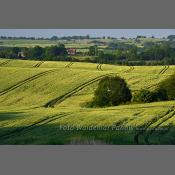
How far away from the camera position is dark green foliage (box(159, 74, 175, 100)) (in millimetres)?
14539

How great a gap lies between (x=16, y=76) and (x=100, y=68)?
2367 millimetres

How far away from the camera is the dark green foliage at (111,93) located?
14.6m

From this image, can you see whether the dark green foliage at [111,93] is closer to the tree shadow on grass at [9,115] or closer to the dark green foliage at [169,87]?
the dark green foliage at [169,87]

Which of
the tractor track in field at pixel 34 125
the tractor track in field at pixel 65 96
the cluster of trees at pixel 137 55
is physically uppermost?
the cluster of trees at pixel 137 55

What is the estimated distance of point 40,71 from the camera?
49.4 feet

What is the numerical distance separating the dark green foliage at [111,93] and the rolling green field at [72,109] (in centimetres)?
15

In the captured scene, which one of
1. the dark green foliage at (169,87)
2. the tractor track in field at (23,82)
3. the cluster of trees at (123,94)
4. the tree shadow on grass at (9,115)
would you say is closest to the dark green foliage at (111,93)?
the cluster of trees at (123,94)

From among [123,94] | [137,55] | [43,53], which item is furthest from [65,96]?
[137,55]

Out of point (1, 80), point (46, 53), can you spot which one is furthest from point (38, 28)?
point (1, 80)

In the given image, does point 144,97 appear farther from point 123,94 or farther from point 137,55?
point 137,55

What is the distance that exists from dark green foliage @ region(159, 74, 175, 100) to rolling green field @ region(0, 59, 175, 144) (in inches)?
5.3

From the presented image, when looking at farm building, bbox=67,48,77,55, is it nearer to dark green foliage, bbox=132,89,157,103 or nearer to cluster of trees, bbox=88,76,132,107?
cluster of trees, bbox=88,76,132,107

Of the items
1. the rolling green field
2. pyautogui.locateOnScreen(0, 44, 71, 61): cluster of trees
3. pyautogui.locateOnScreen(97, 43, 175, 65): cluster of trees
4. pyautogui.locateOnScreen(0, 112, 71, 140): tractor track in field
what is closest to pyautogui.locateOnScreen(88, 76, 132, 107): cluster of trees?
the rolling green field

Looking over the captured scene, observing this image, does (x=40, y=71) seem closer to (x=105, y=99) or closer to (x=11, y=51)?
(x=11, y=51)
